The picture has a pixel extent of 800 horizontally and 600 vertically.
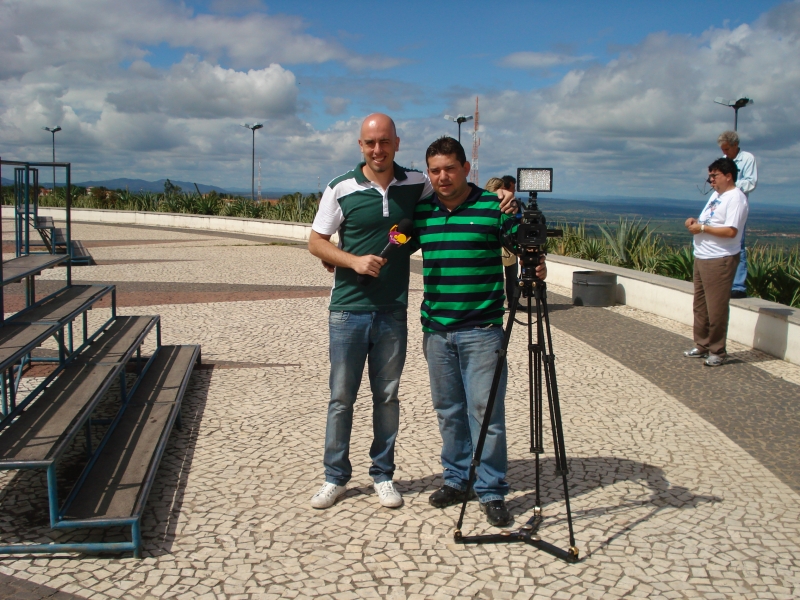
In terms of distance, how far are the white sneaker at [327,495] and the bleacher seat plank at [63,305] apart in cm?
193

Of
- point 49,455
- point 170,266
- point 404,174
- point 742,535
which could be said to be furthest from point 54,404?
point 170,266

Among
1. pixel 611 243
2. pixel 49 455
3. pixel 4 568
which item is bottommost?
pixel 4 568

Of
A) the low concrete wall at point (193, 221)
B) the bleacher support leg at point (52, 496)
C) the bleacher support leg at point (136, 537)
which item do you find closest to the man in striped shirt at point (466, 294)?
the bleacher support leg at point (136, 537)

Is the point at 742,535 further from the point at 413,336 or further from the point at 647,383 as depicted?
the point at 413,336

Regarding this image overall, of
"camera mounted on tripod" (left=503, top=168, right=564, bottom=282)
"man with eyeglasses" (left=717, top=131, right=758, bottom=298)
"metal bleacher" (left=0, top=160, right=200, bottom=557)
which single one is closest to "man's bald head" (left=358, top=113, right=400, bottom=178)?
"camera mounted on tripod" (left=503, top=168, right=564, bottom=282)

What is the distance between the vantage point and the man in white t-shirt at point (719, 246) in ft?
21.4

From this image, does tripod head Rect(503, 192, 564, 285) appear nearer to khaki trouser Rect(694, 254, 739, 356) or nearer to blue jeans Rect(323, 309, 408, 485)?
blue jeans Rect(323, 309, 408, 485)

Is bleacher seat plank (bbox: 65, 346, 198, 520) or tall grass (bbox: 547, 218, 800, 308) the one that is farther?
tall grass (bbox: 547, 218, 800, 308)

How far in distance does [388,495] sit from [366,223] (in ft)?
4.35

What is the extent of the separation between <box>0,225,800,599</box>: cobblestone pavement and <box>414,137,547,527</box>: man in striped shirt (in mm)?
414

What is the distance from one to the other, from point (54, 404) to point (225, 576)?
1.47m

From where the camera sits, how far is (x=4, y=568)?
301cm

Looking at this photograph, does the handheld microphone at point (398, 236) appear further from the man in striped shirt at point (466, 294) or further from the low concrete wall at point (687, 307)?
the low concrete wall at point (687, 307)

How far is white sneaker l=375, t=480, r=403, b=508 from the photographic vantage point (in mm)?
3625
